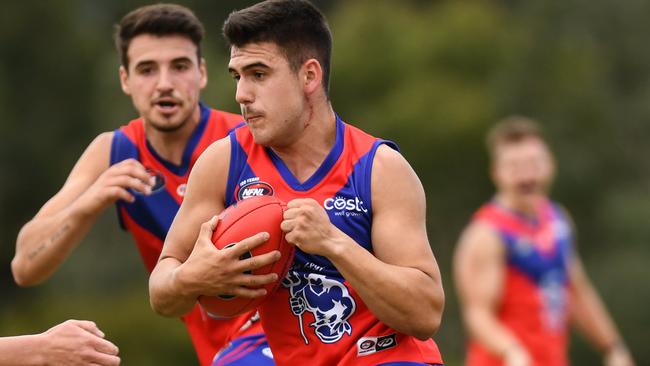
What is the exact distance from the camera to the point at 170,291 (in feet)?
20.1

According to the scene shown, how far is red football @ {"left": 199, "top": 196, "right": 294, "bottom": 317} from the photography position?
5957 mm

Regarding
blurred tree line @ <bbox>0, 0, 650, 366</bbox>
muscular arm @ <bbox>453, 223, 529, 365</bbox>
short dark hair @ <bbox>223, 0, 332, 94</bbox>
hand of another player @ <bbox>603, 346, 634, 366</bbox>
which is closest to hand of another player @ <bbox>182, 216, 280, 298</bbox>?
short dark hair @ <bbox>223, 0, 332, 94</bbox>

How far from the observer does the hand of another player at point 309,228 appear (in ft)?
19.1

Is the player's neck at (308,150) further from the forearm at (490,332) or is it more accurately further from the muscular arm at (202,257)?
the forearm at (490,332)

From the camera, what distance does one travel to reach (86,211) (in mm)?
7180

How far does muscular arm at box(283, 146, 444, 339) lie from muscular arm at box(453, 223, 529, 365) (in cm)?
551

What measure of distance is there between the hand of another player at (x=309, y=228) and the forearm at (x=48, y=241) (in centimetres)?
167

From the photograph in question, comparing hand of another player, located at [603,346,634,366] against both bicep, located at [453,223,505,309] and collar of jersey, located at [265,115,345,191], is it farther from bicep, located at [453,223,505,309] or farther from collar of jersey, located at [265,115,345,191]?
collar of jersey, located at [265,115,345,191]

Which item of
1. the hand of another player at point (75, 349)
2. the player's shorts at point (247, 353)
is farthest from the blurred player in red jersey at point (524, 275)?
the hand of another player at point (75, 349)

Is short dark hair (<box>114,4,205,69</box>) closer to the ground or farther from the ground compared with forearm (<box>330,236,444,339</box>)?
farther from the ground

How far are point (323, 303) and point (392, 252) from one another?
405 millimetres

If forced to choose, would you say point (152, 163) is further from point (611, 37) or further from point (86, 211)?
point (611, 37)

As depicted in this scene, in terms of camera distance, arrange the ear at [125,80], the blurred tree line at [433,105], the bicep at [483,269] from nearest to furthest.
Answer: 1. the ear at [125,80]
2. the bicep at [483,269]
3. the blurred tree line at [433,105]

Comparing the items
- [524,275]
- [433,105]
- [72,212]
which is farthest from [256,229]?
[433,105]
